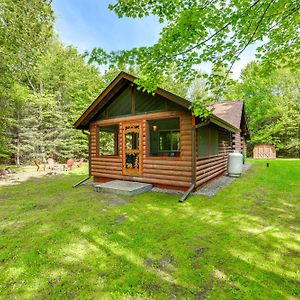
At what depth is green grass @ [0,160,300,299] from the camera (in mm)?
2314

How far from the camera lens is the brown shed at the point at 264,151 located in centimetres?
2314

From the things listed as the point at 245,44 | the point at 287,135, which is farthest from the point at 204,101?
the point at 287,135

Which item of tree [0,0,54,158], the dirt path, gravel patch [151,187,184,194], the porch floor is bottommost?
the dirt path

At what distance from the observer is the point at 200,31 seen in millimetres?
3752

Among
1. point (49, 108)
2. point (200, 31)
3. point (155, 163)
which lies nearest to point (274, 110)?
point (155, 163)

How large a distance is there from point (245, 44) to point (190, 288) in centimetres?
447

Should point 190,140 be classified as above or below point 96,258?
above

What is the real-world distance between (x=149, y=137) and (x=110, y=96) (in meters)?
2.42

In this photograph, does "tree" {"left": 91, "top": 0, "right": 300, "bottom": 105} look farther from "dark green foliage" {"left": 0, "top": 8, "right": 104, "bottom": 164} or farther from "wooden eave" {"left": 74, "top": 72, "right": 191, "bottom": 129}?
"dark green foliage" {"left": 0, "top": 8, "right": 104, "bottom": 164}

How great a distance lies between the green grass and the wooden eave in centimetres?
349

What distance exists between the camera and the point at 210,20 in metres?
3.76

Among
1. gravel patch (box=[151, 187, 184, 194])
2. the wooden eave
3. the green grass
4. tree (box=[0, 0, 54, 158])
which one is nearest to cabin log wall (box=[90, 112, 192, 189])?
gravel patch (box=[151, 187, 184, 194])

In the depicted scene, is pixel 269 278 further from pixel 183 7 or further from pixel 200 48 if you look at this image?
pixel 183 7

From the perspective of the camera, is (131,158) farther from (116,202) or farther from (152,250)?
(152,250)
